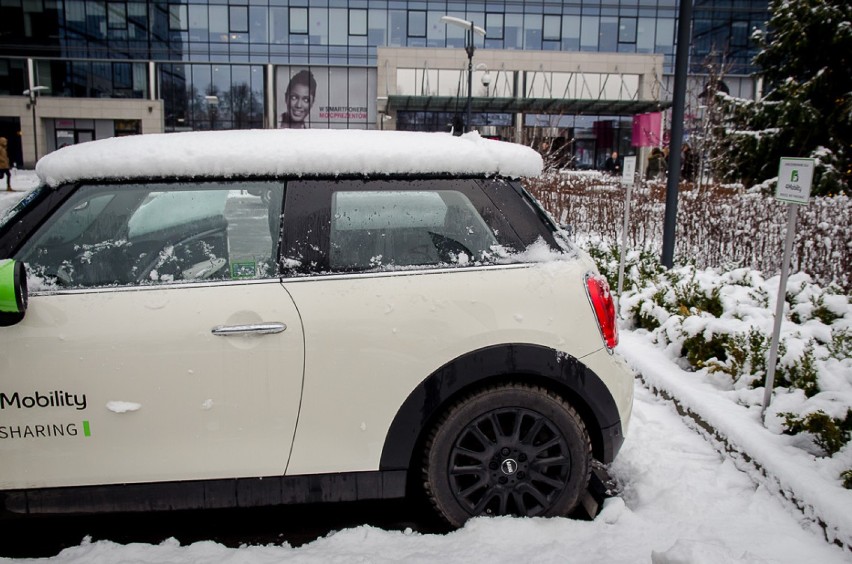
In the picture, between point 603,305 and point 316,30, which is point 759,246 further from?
point 316,30

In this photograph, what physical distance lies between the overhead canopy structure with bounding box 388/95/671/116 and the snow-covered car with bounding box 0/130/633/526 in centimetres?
4131

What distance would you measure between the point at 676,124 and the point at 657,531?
5876 mm

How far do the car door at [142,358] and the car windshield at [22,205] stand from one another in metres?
0.13

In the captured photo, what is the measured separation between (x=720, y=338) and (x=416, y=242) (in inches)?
130

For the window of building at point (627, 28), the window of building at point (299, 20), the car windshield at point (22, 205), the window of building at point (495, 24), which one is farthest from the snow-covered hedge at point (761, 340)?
the window of building at point (627, 28)

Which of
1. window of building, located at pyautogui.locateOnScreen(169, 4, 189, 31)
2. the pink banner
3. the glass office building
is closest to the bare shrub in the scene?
the pink banner

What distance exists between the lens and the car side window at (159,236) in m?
2.85

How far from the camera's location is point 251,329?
2783mm

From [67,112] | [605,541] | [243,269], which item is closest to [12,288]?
[243,269]

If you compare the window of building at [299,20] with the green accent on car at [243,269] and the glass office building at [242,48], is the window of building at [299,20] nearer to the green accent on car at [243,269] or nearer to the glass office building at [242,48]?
the glass office building at [242,48]

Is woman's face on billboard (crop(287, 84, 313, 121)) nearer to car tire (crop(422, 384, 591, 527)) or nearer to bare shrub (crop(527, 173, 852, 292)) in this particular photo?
bare shrub (crop(527, 173, 852, 292))

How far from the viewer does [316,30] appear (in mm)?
49062

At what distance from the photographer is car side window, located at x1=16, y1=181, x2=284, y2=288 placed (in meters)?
2.85

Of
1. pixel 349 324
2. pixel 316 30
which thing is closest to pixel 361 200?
pixel 349 324
